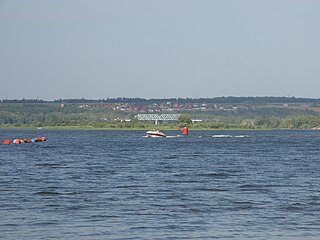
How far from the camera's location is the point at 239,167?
60.4 metres

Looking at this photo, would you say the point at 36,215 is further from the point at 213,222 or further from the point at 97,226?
the point at 213,222

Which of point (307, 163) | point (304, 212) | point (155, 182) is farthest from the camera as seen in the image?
point (307, 163)

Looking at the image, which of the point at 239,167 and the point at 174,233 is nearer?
the point at 174,233

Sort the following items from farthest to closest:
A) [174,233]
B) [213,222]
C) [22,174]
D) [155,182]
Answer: [22,174] → [155,182] → [213,222] → [174,233]

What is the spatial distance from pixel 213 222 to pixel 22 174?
24.5 metres

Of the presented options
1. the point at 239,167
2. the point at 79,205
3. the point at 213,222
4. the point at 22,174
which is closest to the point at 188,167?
the point at 239,167

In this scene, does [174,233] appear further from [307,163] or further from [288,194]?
[307,163]

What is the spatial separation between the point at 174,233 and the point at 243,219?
400 centimetres

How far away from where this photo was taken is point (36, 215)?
101 ft

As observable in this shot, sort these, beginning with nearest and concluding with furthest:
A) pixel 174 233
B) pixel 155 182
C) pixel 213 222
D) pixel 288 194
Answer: pixel 174 233 → pixel 213 222 → pixel 288 194 → pixel 155 182

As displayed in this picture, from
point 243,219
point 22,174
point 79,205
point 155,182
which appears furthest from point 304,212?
point 22,174

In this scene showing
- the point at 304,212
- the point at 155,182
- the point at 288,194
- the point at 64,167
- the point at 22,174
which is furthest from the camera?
the point at 64,167

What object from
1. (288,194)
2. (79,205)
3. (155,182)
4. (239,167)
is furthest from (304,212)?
(239,167)

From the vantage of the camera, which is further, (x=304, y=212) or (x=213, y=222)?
(x=304, y=212)
